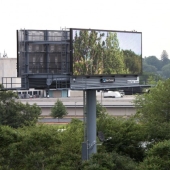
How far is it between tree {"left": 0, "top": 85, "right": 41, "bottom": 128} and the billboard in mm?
19234

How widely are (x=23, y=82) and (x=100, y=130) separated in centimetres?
732

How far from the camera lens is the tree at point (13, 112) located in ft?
158

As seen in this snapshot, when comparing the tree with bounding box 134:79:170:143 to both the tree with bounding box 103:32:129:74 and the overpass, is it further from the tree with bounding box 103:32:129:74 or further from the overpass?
the overpass

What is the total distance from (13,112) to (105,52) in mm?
20971

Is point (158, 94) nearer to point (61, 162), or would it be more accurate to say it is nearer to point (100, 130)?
point (100, 130)

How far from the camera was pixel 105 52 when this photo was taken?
28.7m

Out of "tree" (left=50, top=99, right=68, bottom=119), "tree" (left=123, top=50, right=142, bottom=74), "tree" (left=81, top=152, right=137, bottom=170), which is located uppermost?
"tree" (left=123, top=50, right=142, bottom=74)

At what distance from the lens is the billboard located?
90.0 ft

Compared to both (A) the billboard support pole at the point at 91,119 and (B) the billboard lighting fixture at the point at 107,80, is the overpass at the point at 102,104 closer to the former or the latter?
(B) the billboard lighting fixture at the point at 107,80

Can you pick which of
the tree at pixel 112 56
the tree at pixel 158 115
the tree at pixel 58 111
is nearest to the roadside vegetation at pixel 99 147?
the tree at pixel 158 115

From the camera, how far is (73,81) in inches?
1081

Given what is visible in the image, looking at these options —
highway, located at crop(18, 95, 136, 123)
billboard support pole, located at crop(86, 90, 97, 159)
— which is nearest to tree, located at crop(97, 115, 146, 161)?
billboard support pole, located at crop(86, 90, 97, 159)

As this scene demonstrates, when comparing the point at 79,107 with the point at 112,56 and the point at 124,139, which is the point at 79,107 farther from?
the point at 112,56

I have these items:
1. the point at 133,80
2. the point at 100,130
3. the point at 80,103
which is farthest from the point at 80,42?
the point at 80,103
